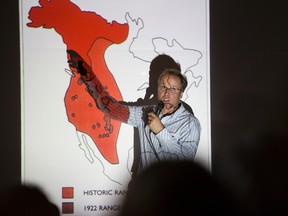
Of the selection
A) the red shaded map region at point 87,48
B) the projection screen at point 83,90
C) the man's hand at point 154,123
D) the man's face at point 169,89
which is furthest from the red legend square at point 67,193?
the man's face at point 169,89

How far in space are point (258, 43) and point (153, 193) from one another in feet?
2.70

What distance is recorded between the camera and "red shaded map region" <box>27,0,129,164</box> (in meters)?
1.22

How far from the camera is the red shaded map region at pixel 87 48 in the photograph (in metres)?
1.22

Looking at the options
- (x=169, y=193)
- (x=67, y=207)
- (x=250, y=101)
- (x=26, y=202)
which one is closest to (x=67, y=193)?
(x=67, y=207)

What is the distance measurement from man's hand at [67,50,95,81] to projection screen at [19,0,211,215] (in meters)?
0.02

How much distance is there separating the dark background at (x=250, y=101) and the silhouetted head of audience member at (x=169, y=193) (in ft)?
0.37

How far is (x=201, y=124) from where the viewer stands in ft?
4.17

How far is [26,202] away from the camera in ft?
3.92

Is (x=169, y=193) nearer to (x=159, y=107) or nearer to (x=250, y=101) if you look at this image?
(x=159, y=107)

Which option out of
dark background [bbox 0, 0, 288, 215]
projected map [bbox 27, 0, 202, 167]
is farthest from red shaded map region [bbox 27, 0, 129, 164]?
dark background [bbox 0, 0, 288, 215]

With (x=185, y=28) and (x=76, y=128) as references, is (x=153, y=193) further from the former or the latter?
(x=185, y=28)

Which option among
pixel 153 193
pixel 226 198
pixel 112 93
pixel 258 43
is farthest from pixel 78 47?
pixel 226 198

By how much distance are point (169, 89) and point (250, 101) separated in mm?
384

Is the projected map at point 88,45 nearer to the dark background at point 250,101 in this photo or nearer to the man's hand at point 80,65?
the man's hand at point 80,65
